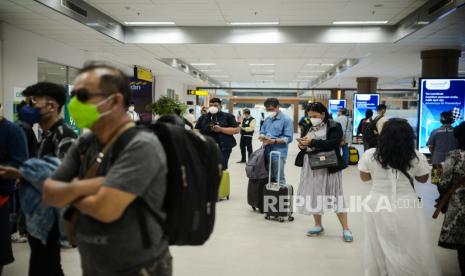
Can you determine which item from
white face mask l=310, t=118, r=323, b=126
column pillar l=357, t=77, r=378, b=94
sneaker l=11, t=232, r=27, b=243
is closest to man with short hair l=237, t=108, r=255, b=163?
white face mask l=310, t=118, r=323, b=126

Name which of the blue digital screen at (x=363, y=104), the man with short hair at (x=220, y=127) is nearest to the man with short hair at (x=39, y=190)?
the man with short hair at (x=220, y=127)

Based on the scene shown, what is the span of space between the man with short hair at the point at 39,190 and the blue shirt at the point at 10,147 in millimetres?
152

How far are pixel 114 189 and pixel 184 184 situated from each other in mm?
285

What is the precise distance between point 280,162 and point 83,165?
4185mm

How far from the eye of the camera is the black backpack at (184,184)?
162 cm

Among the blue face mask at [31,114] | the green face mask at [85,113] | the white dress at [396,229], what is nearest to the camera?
the green face mask at [85,113]

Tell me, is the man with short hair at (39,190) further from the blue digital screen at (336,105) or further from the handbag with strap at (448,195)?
the blue digital screen at (336,105)

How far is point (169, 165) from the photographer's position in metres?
1.64

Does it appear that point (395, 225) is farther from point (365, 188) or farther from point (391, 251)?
point (365, 188)

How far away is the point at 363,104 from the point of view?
1316cm

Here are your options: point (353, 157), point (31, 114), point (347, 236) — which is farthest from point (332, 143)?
point (353, 157)

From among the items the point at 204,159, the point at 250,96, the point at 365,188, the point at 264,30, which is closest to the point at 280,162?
the point at 365,188

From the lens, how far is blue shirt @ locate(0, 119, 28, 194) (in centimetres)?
290

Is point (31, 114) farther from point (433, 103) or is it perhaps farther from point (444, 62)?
point (444, 62)
